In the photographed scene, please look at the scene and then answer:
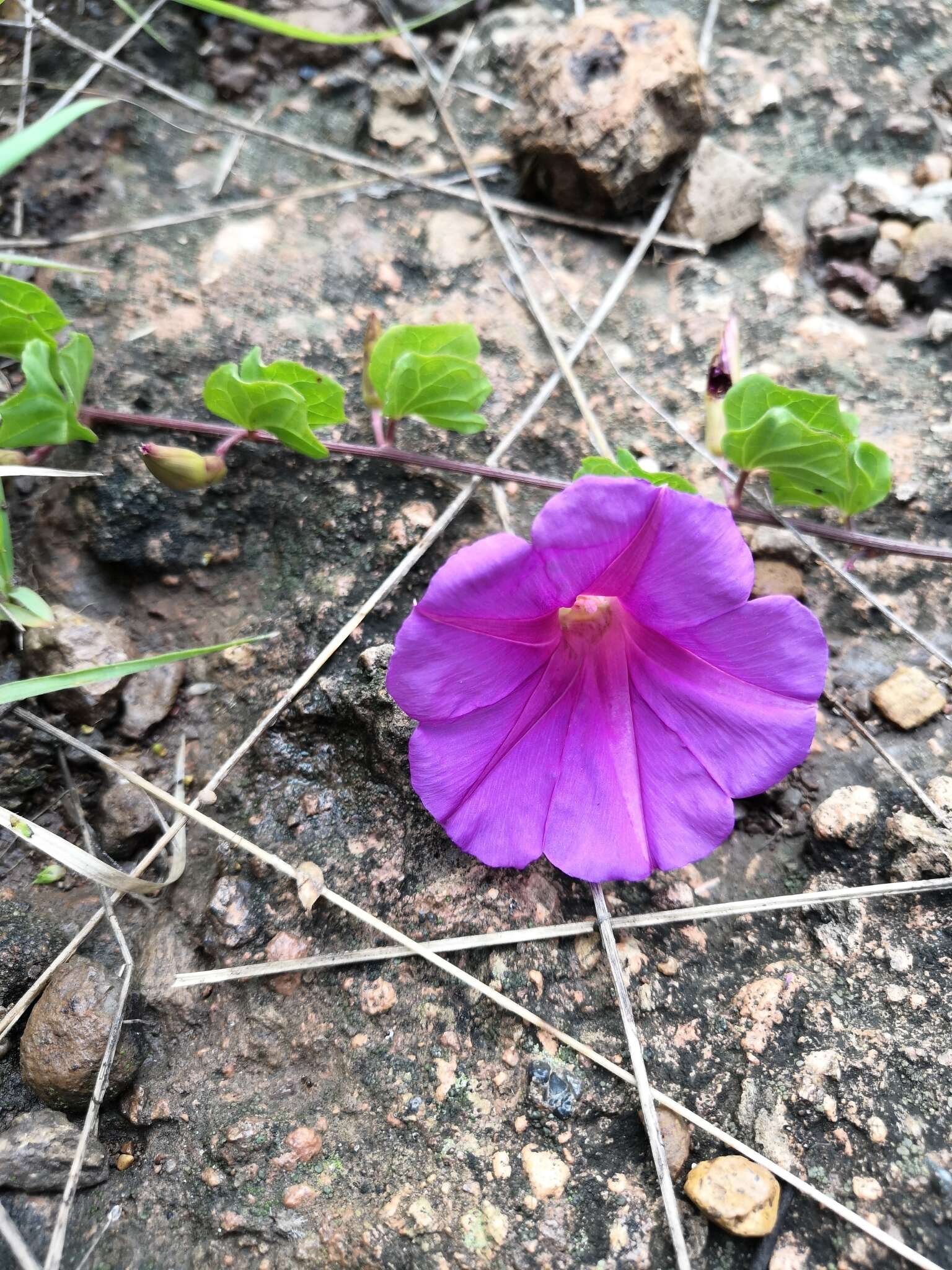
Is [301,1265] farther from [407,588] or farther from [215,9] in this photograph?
[215,9]

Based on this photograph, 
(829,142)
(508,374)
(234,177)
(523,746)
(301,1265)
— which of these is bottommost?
(301,1265)

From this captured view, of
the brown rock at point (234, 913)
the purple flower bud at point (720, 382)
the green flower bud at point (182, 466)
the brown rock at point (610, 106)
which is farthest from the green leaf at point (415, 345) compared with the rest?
the brown rock at point (234, 913)

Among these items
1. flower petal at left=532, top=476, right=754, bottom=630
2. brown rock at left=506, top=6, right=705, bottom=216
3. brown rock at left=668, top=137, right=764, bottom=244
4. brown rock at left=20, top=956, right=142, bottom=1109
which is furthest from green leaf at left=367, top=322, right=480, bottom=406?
brown rock at left=20, top=956, right=142, bottom=1109

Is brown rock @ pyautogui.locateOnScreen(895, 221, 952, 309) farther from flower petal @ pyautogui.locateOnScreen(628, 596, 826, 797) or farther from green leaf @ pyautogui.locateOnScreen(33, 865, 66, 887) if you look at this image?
Answer: green leaf @ pyautogui.locateOnScreen(33, 865, 66, 887)

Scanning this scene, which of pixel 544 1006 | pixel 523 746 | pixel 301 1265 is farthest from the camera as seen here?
pixel 523 746

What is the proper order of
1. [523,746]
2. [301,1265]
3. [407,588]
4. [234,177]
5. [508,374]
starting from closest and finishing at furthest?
[301,1265] → [523,746] → [407,588] → [508,374] → [234,177]

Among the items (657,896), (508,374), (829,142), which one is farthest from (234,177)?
(657,896)
